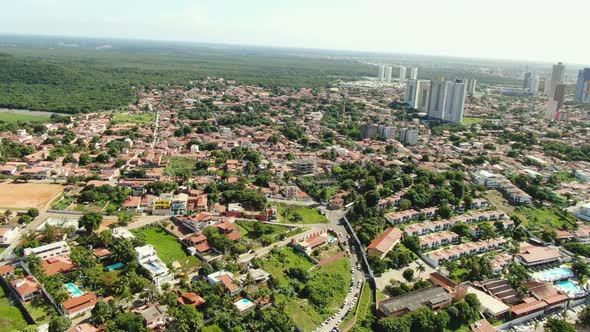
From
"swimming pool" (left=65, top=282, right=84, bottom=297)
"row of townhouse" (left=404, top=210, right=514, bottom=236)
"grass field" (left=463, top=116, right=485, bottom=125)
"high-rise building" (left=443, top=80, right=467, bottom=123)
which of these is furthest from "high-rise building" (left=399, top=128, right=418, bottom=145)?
"swimming pool" (left=65, top=282, right=84, bottom=297)

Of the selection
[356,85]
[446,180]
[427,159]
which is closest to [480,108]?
[356,85]

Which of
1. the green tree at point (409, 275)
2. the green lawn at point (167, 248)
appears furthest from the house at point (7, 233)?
the green tree at point (409, 275)

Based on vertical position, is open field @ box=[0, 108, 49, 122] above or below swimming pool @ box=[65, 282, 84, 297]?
above

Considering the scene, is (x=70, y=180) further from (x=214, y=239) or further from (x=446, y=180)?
(x=446, y=180)


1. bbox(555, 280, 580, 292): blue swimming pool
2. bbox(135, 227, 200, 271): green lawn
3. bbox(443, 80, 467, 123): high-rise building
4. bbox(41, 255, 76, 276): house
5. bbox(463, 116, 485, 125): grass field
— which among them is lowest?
bbox(555, 280, 580, 292): blue swimming pool

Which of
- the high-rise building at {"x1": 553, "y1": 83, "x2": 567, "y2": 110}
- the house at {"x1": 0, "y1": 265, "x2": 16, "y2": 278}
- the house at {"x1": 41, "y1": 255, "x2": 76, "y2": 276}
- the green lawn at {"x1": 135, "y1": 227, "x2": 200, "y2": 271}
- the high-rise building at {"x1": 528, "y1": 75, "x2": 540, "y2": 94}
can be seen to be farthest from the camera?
the high-rise building at {"x1": 528, "y1": 75, "x2": 540, "y2": 94}

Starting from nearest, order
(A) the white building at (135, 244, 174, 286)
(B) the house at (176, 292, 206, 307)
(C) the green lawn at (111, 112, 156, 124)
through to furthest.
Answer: (B) the house at (176, 292, 206, 307) < (A) the white building at (135, 244, 174, 286) < (C) the green lawn at (111, 112, 156, 124)

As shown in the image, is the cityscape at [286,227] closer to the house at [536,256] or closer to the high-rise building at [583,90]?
the house at [536,256]

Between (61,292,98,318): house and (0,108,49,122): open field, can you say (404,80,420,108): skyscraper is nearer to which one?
(0,108,49,122): open field
